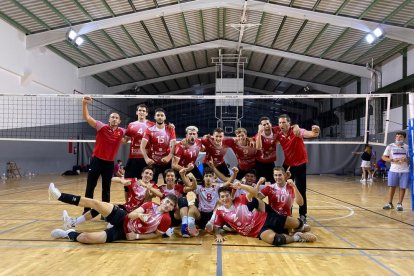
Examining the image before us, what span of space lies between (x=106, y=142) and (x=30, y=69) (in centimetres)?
1156

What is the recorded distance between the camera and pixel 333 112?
2558 cm

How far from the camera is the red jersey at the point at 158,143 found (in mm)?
6160

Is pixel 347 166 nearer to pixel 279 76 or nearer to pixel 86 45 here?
pixel 279 76

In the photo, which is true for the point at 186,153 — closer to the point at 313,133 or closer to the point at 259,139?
the point at 259,139

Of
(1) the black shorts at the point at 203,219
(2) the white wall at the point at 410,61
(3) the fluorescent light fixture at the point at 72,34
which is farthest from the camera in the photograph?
(2) the white wall at the point at 410,61

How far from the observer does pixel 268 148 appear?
636 centimetres

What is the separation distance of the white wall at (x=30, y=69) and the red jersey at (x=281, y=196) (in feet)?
41.2

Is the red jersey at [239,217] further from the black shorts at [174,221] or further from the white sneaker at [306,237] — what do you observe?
the black shorts at [174,221]

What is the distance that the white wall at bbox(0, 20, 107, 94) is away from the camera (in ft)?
46.4

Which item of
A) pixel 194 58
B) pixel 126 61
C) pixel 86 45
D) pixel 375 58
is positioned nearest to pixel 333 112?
pixel 375 58

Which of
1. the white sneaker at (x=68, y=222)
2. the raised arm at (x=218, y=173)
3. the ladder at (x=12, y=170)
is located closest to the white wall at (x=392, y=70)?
the raised arm at (x=218, y=173)

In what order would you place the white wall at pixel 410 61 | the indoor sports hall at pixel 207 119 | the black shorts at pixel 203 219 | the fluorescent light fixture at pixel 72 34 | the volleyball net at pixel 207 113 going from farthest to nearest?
the white wall at pixel 410 61
the fluorescent light fixture at pixel 72 34
the volleyball net at pixel 207 113
the black shorts at pixel 203 219
the indoor sports hall at pixel 207 119

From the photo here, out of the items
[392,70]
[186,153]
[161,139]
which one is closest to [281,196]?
[186,153]

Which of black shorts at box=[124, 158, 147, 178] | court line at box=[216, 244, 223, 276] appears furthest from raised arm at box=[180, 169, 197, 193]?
court line at box=[216, 244, 223, 276]
